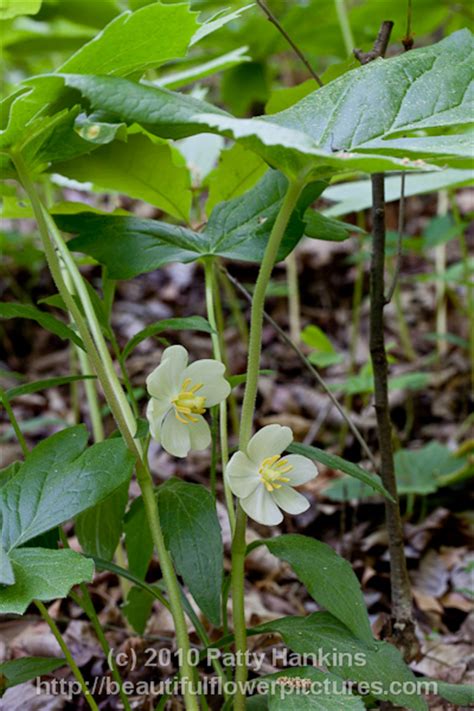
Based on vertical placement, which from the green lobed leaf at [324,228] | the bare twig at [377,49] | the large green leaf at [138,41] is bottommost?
the green lobed leaf at [324,228]

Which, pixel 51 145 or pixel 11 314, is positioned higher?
pixel 51 145

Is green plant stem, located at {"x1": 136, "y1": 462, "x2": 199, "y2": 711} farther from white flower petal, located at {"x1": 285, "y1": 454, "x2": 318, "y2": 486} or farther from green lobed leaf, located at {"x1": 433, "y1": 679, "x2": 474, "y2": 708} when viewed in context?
green lobed leaf, located at {"x1": 433, "y1": 679, "x2": 474, "y2": 708}

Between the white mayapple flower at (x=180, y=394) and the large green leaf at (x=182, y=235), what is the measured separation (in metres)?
0.12

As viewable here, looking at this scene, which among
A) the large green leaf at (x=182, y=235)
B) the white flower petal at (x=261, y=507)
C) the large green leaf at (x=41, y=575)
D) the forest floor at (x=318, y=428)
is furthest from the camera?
the forest floor at (x=318, y=428)

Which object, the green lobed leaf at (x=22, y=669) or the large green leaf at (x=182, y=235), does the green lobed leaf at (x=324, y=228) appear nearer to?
the large green leaf at (x=182, y=235)

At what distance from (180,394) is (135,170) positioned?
0.91 ft

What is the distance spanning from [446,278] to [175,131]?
1.30m

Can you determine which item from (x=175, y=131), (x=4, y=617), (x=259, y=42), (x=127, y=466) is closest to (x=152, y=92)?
(x=175, y=131)

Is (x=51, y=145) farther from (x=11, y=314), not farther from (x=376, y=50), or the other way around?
(x=376, y=50)

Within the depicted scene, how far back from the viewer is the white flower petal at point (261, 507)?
0.62 m

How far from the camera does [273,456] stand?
0.64m

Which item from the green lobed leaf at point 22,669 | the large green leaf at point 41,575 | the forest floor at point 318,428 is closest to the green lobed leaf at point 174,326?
the large green leaf at point 41,575

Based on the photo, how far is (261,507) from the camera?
2.06 ft

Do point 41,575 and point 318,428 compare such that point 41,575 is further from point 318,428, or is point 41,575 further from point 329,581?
point 318,428
